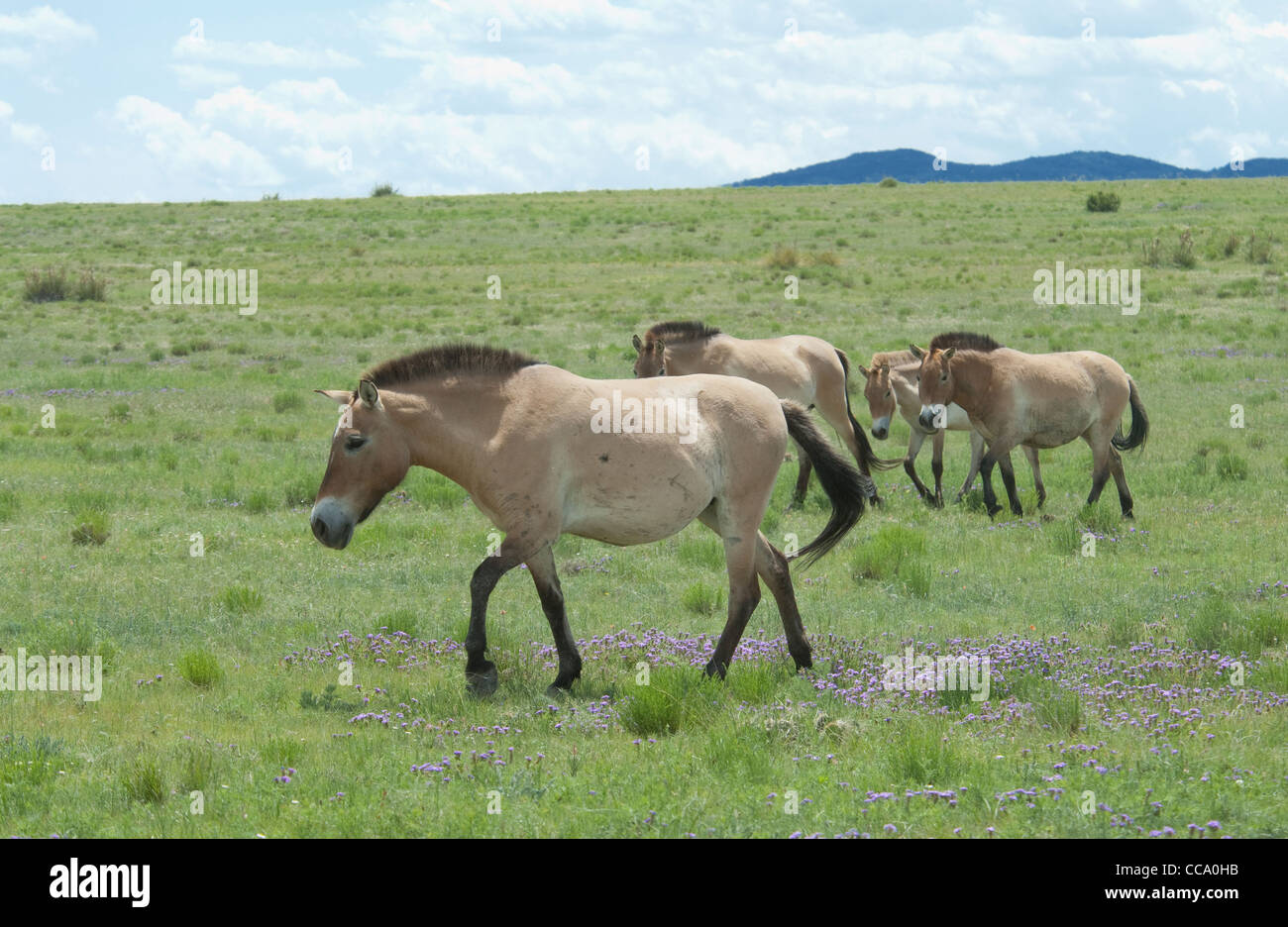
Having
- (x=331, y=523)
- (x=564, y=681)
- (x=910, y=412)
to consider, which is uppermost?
(x=910, y=412)

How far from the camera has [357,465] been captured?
7.72 meters

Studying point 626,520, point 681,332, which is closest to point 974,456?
point 681,332

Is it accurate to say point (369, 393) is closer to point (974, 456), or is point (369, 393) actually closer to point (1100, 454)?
point (1100, 454)

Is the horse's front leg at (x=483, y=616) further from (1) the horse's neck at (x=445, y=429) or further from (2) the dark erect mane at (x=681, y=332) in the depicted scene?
(2) the dark erect mane at (x=681, y=332)

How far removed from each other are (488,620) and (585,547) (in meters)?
3.58

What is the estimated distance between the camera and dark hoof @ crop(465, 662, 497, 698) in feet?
25.2

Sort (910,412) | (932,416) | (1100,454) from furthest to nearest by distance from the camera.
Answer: (910,412)
(1100,454)
(932,416)

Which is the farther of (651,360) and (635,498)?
(651,360)

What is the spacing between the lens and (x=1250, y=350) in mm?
26844

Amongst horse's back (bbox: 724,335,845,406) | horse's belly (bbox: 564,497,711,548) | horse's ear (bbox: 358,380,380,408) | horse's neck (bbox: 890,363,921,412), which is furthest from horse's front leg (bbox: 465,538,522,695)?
horse's neck (bbox: 890,363,921,412)

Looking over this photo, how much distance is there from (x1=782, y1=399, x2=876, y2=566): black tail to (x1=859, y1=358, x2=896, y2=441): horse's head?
269 inches

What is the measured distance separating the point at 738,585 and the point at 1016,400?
6.79 metres

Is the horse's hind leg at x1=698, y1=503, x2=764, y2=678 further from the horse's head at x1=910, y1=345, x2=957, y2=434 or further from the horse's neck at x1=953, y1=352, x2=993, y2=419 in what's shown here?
the horse's neck at x1=953, y1=352, x2=993, y2=419
